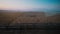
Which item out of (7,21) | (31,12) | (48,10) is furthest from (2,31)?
(48,10)

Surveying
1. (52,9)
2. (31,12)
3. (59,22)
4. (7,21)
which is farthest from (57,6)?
(7,21)

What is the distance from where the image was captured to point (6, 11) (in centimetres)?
103

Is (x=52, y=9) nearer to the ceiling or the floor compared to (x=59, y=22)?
nearer to the ceiling

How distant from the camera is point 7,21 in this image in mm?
983

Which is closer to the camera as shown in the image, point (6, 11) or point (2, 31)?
point (2, 31)

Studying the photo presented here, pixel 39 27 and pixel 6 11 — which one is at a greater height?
pixel 6 11

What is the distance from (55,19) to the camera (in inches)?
38.6

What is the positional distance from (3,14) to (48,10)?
0.54 m

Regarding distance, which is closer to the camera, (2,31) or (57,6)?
(2,31)

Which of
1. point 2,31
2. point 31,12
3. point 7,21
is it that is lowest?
point 2,31

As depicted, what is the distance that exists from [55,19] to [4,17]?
1.95ft

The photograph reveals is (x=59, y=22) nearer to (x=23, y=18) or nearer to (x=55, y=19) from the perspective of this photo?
(x=55, y=19)

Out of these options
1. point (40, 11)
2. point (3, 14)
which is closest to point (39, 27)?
point (40, 11)

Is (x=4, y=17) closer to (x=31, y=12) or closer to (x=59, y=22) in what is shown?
(x=31, y=12)
